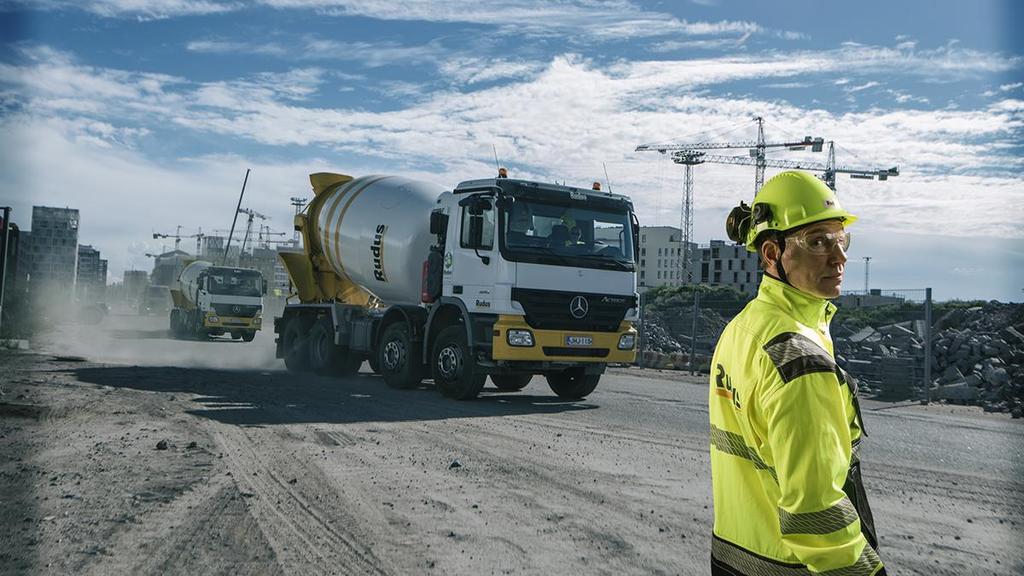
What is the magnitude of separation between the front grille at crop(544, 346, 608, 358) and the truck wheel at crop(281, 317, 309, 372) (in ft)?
24.8

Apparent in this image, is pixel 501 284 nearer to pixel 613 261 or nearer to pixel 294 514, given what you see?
pixel 613 261

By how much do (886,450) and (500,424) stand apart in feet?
15.1

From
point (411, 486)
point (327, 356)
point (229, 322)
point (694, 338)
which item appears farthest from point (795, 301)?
point (229, 322)

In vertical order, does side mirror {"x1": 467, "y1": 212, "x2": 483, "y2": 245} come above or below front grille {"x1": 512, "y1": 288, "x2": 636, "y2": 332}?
above

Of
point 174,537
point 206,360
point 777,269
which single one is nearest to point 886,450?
point 174,537

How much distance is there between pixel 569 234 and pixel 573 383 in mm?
3137

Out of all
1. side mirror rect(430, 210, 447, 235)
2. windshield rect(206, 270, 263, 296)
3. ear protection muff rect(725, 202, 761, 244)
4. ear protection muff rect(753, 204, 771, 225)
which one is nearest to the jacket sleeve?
ear protection muff rect(753, 204, 771, 225)

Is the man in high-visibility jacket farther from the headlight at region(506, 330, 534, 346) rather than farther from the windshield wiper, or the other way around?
the windshield wiper

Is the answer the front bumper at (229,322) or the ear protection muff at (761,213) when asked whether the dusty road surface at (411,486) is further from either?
the front bumper at (229,322)

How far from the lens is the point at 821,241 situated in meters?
2.03

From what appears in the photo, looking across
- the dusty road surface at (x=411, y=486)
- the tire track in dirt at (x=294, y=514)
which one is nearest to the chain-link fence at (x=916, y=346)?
the dusty road surface at (x=411, y=486)

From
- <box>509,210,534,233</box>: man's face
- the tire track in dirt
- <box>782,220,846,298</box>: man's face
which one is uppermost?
<box>509,210,534,233</box>: man's face

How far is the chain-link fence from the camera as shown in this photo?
1582 cm

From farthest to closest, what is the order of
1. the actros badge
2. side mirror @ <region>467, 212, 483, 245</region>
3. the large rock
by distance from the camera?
the large rock → the actros badge → side mirror @ <region>467, 212, 483, 245</region>
